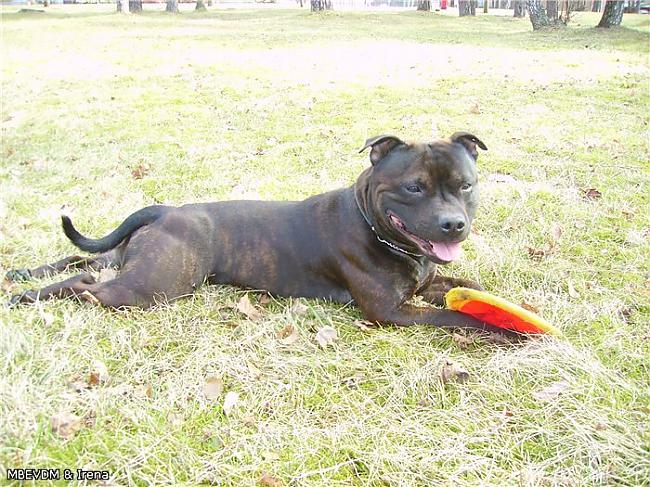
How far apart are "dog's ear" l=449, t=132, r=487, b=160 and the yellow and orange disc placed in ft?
3.57

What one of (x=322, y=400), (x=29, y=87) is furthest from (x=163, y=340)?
(x=29, y=87)

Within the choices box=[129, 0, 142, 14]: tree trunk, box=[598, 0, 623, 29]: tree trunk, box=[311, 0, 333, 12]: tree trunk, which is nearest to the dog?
box=[598, 0, 623, 29]: tree trunk

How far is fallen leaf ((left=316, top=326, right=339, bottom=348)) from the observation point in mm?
4055

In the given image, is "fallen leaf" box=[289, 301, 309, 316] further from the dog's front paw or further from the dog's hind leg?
the dog's front paw

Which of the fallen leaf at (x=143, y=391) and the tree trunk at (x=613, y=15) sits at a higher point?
the tree trunk at (x=613, y=15)

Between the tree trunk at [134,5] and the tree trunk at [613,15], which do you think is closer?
the tree trunk at [613,15]

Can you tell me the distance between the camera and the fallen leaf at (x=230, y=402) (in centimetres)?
337

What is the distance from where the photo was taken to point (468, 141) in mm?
4383

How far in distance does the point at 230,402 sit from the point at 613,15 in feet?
76.3

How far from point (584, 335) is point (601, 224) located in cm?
208

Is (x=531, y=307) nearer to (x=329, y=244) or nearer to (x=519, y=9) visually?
(x=329, y=244)

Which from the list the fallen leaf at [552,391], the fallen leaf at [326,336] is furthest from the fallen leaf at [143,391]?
the fallen leaf at [552,391]

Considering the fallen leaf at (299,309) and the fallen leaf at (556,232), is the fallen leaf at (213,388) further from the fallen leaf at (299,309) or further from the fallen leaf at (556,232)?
the fallen leaf at (556,232)

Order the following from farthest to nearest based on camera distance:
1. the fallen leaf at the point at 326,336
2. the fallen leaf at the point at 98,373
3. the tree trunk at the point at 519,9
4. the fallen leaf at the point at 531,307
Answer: the tree trunk at the point at 519,9
the fallen leaf at the point at 531,307
the fallen leaf at the point at 326,336
the fallen leaf at the point at 98,373
